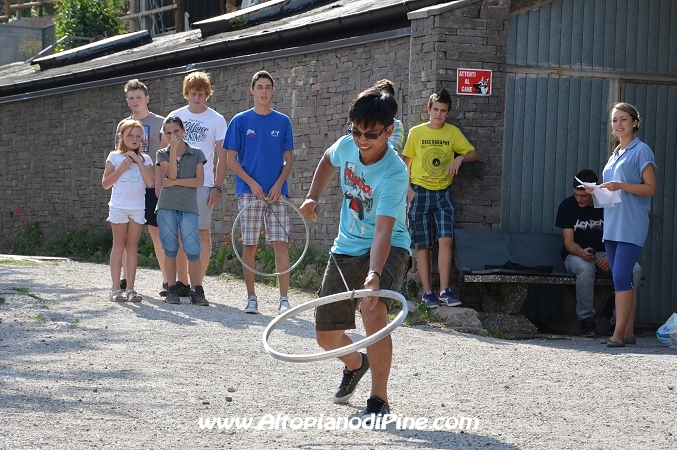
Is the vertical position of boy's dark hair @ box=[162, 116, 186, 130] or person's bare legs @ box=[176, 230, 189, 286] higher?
boy's dark hair @ box=[162, 116, 186, 130]

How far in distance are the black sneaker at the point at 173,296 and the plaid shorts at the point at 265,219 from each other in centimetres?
92

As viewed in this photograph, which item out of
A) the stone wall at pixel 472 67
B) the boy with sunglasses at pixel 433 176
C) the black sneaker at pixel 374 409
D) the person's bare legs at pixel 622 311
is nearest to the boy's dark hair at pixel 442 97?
the boy with sunglasses at pixel 433 176

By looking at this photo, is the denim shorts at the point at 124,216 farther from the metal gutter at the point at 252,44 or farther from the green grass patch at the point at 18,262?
the green grass patch at the point at 18,262

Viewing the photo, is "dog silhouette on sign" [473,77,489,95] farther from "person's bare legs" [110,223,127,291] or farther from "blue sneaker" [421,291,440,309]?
"person's bare legs" [110,223,127,291]

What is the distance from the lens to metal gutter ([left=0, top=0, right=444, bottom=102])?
12.0m

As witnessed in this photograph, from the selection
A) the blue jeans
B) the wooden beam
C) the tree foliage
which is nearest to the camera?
the blue jeans

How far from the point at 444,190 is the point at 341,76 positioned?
281cm

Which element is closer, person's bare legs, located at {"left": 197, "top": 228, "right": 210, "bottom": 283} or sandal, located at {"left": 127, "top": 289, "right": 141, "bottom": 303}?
sandal, located at {"left": 127, "top": 289, "right": 141, "bottom": 303}

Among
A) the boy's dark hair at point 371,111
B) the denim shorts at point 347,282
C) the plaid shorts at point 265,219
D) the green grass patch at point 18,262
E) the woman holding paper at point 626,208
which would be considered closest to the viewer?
the boy's dark hair at point 371,111

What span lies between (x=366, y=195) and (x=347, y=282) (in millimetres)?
518

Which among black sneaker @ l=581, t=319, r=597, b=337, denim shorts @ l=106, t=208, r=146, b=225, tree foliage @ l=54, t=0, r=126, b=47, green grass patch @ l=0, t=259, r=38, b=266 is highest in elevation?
tree foliage @ l=54, t=0, r=126, b=47

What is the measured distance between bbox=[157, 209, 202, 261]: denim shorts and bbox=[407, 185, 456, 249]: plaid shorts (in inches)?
84.3

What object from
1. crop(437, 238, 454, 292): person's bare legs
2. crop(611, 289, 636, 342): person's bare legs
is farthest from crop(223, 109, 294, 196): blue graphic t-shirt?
crop(611, 289, 636, 342): person's bare legs

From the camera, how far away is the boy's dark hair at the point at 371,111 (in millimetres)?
5324
